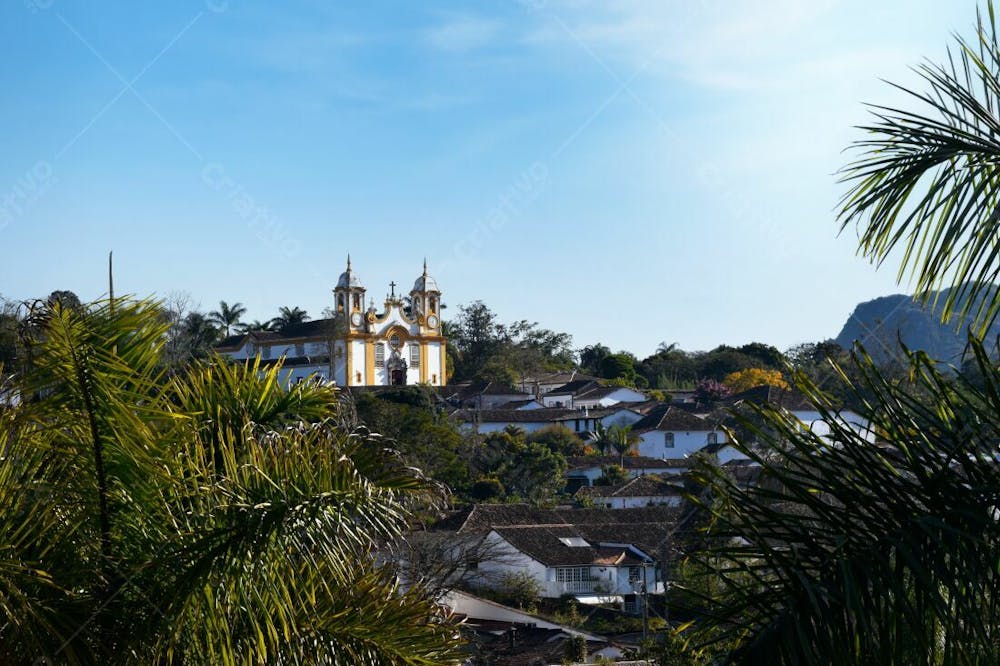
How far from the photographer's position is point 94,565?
3.82 m

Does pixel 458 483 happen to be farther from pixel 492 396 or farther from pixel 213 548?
pixel 213 548

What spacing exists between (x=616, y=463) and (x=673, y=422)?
9248mm

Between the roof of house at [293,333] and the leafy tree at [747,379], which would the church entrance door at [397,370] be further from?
the leafy tree at [747,379]

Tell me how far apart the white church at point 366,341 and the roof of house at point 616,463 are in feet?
80.1

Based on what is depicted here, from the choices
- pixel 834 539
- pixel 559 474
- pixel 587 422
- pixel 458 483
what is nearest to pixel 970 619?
pixel 834 539

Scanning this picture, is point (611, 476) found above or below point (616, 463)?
below

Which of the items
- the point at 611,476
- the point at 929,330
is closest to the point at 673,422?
the point at 611,476

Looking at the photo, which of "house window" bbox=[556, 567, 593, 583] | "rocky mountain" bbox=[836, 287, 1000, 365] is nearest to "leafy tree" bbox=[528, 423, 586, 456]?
"house window" bbox=[556, 567, 593, 583]

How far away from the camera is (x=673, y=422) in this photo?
57938 mm

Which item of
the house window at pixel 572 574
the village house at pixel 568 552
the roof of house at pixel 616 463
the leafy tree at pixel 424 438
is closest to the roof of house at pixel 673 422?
the roof of house at pixel 616 463

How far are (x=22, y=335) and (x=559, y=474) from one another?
41.0 metres

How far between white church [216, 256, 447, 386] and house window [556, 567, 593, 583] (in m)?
40.0

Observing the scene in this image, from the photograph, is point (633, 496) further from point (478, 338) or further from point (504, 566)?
point (478, 338)

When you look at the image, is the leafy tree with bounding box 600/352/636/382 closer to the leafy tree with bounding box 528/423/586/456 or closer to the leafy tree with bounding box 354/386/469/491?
the leafy tree with bounding box 528/423/586/456
